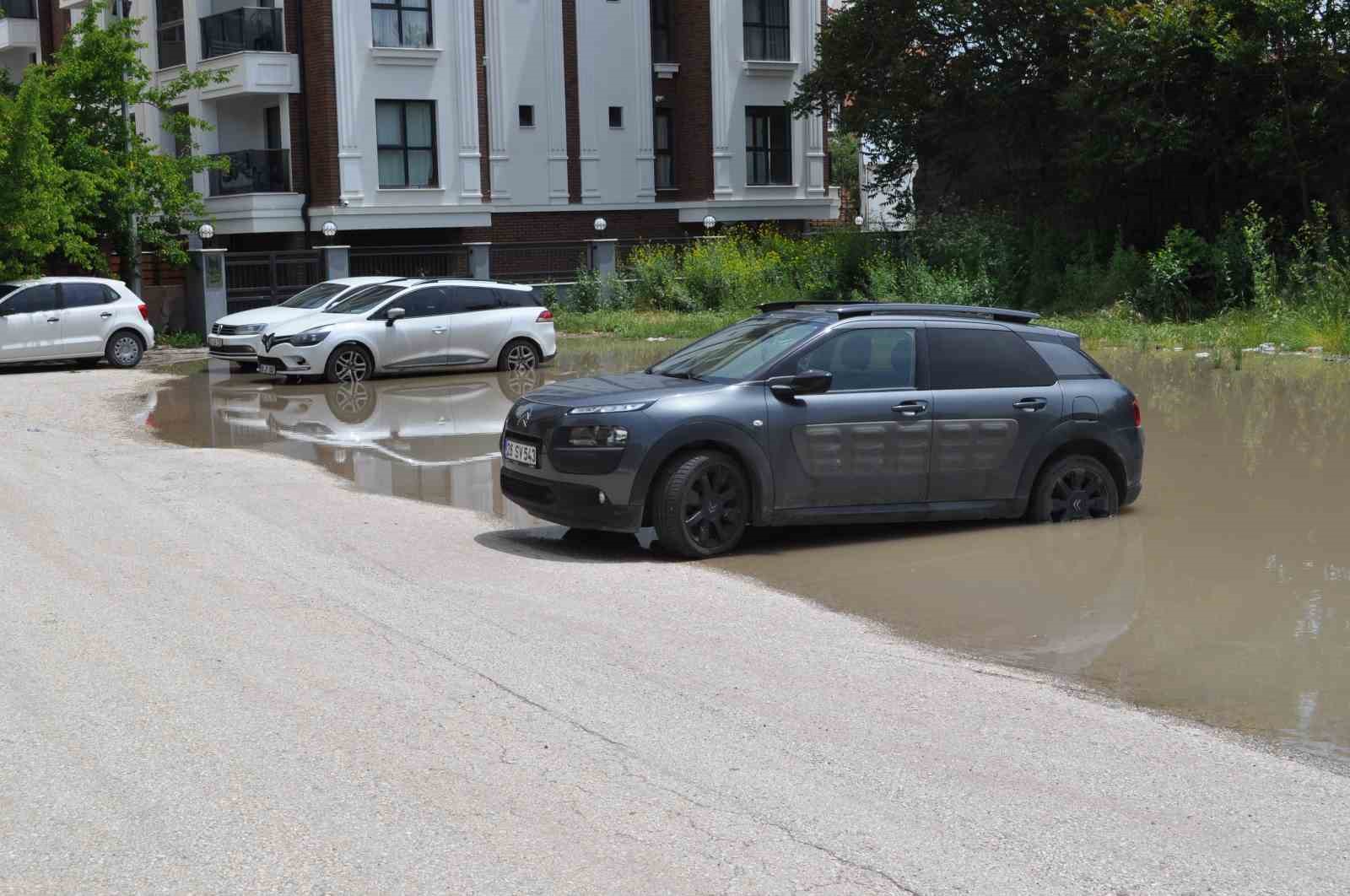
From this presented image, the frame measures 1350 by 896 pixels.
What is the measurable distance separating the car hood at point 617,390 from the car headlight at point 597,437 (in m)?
0.21

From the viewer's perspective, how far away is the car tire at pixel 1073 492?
11195 mm

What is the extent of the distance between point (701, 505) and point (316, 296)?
17326mm

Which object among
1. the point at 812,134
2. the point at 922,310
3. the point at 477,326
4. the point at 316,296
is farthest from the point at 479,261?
the point at 922,310

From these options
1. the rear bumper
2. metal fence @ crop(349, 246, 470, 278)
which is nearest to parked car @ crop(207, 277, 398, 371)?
metal fence @ crop(349, 246, 470, 278)

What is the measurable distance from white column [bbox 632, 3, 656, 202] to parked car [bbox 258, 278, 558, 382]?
18026mm

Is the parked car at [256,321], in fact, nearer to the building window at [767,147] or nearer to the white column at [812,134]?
the building window at [767,147]

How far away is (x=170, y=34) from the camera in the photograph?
39.8m

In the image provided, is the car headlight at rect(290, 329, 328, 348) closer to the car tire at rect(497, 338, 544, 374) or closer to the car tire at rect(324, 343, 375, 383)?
the car tire at rect(324, 343, 375, 383)

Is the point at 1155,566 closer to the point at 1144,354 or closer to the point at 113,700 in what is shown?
the point at 113,700

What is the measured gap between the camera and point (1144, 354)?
2403 cm

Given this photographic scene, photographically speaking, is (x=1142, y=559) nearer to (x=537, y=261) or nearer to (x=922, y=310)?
(x=922, y=310)

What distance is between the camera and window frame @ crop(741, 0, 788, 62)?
42625mm

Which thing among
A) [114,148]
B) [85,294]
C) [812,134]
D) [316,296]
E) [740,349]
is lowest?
[740,349]

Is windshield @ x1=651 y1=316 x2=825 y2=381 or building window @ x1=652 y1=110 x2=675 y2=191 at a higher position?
building window @ x1=652 y1=110 x2=675 y2=191
